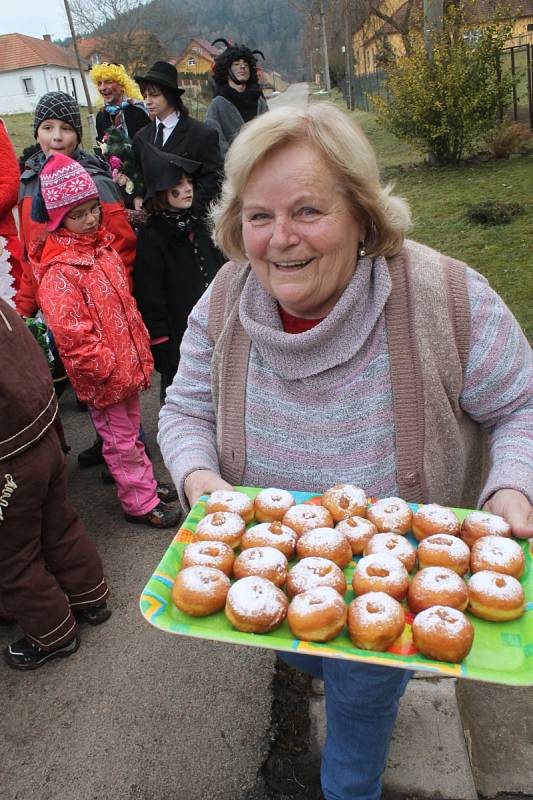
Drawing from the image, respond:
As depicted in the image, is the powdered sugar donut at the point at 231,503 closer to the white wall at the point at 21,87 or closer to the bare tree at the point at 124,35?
the bare tree at the point at 124,35

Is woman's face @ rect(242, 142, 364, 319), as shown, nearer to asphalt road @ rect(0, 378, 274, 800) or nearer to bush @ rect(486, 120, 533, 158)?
asphalt road @ rect(0, 378, 274, 800)

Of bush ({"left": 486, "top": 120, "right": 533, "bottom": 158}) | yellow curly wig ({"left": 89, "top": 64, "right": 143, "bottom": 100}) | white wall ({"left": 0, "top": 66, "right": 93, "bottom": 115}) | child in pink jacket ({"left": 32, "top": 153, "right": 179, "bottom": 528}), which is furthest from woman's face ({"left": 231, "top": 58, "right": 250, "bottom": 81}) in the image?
white wall ({"left": 0, "top": 66, "right": 93, "bottom": 115})

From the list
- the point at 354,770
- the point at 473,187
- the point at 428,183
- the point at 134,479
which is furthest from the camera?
the point at 428,183

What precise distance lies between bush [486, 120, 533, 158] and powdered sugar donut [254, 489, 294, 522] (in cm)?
1222

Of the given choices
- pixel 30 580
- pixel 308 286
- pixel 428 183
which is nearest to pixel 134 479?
pixel 30 580

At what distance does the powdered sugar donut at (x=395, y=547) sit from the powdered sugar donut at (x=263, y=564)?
0.23 m

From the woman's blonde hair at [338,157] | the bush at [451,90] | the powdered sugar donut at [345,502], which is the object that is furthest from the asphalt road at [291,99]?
the bush at [451,90]

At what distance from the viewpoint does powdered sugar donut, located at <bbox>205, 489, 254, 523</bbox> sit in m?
1.78

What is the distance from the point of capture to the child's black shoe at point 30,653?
280cm

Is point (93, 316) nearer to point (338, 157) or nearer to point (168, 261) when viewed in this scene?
point (168, 261)

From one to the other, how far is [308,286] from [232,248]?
39cm

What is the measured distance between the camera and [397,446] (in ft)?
5.86

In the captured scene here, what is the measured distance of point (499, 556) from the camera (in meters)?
1.55

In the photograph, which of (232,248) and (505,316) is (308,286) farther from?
(505,316)
